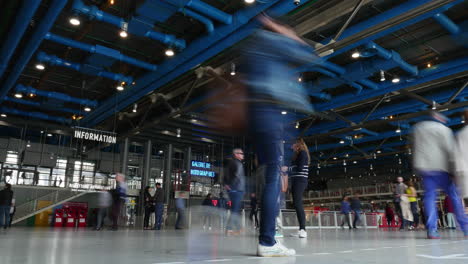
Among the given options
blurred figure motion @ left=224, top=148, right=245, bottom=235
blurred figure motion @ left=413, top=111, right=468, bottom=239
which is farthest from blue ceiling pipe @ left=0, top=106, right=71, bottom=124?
blurred figure motion @ left=413, top=111, right=468, bottom=239

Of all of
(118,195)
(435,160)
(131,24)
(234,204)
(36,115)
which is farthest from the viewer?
(36,115)

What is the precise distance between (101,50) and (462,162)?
9778 millimetres

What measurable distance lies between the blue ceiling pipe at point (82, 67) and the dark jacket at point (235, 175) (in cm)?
780

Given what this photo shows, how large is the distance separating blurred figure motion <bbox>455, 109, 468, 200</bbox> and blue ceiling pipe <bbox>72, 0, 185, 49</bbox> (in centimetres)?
777

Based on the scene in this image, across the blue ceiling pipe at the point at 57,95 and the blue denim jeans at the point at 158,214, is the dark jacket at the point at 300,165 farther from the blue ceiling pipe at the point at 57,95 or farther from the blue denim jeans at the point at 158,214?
the blue ceiling pipe at the point at 57,95

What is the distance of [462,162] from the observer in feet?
11.9

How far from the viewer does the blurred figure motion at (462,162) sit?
355 centimetres

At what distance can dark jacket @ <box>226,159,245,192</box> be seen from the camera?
18.2ft

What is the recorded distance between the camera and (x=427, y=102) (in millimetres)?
12375

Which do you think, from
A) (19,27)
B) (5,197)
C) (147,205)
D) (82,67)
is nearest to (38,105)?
(82,67)

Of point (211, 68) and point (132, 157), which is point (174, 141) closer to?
point (132, 157)

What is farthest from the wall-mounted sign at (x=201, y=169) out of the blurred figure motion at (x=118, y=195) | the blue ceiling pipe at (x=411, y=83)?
the blurred figure motion at (x=118, y=195)

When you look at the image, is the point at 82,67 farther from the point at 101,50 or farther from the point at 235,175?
the point at 235,175

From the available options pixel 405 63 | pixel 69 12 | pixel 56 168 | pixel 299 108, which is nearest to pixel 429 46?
pixel 405 63
